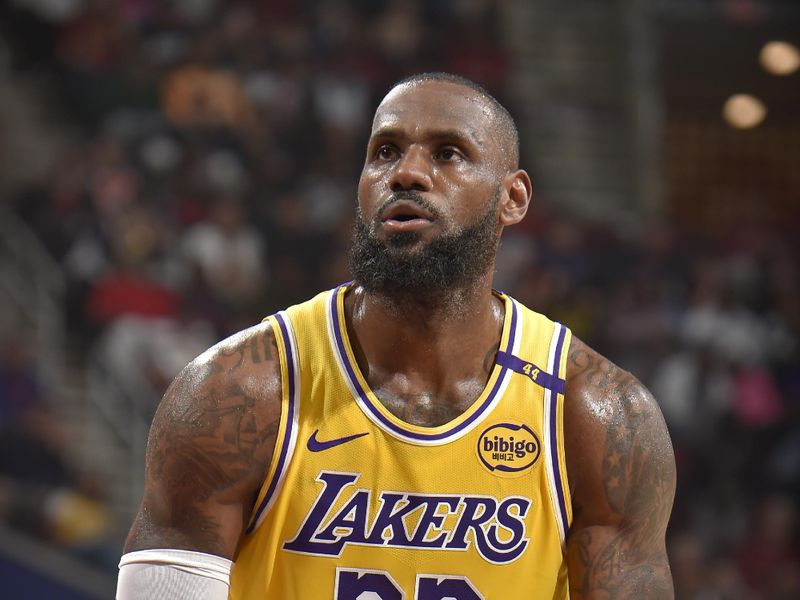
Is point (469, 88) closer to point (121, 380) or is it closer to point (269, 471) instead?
point (269, 471)

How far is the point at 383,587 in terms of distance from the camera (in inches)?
109

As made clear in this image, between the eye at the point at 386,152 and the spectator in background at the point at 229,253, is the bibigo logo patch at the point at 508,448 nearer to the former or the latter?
the eye at the point at 386,152

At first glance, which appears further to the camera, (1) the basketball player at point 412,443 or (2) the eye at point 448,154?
(2) the eye at point 448,154

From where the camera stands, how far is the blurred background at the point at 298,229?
7.40 m

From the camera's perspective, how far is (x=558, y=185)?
1133 centimetres

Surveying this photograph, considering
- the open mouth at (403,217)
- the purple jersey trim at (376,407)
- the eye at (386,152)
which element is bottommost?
the purple jersey trim at (376,407)

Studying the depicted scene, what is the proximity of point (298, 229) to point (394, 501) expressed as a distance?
19.2 feet

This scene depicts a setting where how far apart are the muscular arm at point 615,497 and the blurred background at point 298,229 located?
3979 millimetres

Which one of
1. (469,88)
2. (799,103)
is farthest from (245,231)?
(799,103)

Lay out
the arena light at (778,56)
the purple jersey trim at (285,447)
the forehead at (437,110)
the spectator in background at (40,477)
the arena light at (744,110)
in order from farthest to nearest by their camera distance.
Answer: the arena light at (744,110) < the arena light at (778,56) < the spectator in background at (40,477) < the forehead at (437,110) < the purple jersey trim at (285,447)

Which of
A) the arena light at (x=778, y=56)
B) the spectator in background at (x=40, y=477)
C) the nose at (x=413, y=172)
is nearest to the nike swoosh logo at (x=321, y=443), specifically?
the nose at (x=413, y=172)

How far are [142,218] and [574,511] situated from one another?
5.44 meters

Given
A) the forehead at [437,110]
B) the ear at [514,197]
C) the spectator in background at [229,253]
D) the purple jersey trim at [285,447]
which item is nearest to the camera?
the purple jersey trim at [285,447]

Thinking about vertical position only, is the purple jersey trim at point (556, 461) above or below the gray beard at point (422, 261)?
below
